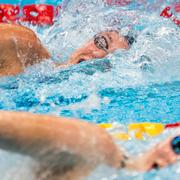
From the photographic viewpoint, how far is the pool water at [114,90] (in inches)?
55.2

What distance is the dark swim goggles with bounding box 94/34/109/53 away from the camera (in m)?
2.65

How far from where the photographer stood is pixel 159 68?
2.78 meters

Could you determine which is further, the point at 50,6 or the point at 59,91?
the point at 50,6

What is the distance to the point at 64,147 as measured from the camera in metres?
1.04

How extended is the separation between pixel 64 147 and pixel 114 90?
1367mm

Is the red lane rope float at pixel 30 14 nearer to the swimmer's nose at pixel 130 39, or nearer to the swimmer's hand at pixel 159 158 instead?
the swimmer's nose at pixel 130 39

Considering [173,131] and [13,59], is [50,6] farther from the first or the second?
[173,131]

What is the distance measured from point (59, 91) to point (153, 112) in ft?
1.89

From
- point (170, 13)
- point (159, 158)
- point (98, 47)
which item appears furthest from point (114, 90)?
point (170, 13)

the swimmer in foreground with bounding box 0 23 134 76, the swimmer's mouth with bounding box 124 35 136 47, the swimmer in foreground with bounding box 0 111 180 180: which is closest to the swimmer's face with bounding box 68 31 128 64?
the swimmer in foreground with bounding box 0 23 134 76

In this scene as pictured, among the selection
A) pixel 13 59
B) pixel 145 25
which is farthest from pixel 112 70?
pixel 145 25

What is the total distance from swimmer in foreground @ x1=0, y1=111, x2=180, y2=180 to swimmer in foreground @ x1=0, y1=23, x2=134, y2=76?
1.28m

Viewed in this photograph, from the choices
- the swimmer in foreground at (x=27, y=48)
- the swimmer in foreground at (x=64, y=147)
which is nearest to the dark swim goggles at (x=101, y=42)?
the swimmer in foreground at (x=27, y=48)

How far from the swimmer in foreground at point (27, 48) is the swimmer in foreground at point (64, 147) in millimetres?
1276
